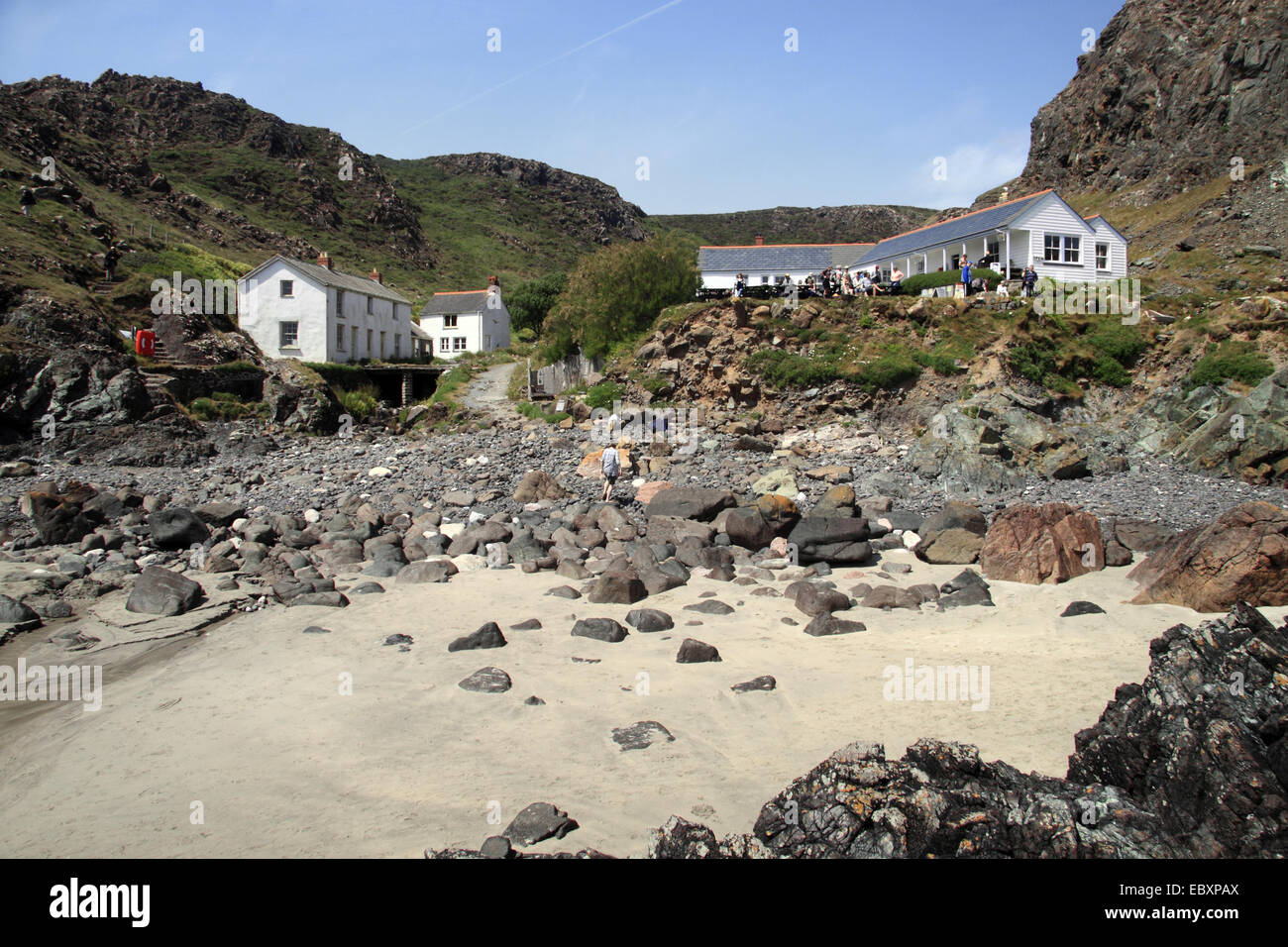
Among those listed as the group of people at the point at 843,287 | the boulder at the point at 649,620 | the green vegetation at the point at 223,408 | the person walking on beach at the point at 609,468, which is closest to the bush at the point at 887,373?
the group of people at the point at 843,287

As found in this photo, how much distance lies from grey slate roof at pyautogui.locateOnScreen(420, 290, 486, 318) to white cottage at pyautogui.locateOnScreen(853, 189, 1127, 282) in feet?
126

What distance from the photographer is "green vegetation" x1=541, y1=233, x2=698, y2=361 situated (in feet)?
107

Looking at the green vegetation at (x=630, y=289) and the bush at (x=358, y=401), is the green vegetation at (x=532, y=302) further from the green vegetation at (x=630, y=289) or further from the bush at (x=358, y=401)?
the green vegetation at (x=630, y=289)

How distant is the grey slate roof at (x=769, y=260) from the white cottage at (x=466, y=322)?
873 inches

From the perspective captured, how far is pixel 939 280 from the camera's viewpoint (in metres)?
31.8

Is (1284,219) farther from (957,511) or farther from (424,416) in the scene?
(424,416)

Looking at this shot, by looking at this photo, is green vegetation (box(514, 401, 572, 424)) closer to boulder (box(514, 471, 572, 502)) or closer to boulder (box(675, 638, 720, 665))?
boulder (box(514, 471, 572, 502))

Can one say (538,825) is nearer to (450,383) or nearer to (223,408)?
(223,408)

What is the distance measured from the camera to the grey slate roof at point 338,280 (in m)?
43.8

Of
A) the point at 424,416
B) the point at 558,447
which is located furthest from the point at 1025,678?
the point at 424,416

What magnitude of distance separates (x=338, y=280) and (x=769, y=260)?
2687cm

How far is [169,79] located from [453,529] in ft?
402

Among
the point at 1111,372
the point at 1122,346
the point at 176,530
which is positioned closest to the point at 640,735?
the point at 176,530
